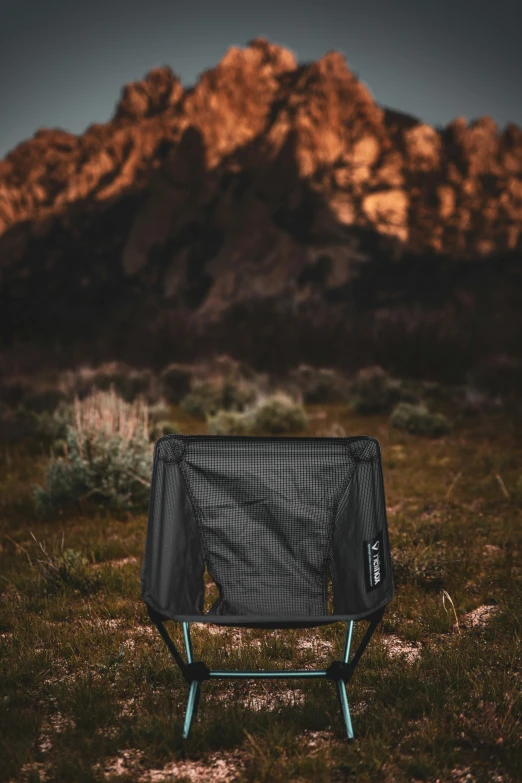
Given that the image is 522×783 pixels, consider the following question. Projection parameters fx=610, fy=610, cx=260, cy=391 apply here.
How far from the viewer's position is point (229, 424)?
34.5ft

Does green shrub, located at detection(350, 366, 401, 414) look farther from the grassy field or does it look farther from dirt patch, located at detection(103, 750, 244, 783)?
dirt patch, located at detection(103, 750, 244, 783)

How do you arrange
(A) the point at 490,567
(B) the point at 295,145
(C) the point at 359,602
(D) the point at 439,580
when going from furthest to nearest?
(B) the point at 295,145 → (A) the point at 490,567 → (D) the point at 439,580 → (C) the point at 359,602

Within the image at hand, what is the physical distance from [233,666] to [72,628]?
103cm

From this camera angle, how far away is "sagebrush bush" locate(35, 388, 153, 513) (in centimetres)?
614

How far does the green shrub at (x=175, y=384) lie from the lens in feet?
56.7

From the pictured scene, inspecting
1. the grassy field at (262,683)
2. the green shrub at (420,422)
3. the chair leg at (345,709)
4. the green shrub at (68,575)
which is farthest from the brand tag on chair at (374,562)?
the green shrub at (420,422)

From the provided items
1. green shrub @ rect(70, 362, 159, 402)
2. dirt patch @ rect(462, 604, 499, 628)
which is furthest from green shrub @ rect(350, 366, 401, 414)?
dirt patch @ rect(462, 604, 499, 628)

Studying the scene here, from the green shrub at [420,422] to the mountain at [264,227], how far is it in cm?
1357

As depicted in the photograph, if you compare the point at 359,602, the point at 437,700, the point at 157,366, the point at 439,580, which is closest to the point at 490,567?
the point at 439,580

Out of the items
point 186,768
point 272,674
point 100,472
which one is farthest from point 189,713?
point 100,472

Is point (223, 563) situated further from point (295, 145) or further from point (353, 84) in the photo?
point (353, 84)

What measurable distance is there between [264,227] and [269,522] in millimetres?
54751

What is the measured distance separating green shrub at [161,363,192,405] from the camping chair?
14.3 m

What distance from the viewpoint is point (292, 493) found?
263cm
